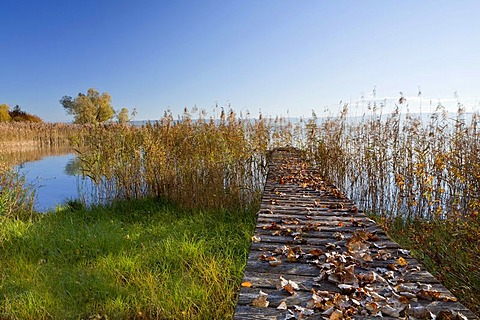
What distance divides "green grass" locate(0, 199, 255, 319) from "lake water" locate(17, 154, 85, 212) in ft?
5.54

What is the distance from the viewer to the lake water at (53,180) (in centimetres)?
695

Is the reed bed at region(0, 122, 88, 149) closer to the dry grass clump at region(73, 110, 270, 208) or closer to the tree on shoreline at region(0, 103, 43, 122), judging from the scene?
the dry grass clump at region(73, 110, 270, 208)

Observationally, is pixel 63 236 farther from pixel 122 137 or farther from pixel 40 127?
pixel 40 127

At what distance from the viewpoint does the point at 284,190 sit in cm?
392

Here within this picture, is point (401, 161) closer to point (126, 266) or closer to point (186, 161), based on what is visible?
point (186, 161)

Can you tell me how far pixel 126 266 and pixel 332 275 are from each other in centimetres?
235

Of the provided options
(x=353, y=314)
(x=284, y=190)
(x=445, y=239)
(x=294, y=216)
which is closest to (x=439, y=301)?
(x=353, y=314)

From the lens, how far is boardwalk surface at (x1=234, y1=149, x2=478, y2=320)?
141cm

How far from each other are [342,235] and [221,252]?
189cm

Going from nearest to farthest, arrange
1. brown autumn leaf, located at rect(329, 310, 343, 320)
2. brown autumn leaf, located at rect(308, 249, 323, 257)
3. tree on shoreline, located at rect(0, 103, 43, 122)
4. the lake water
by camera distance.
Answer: brown autumn leaf, located at rect(329, 310, 343, 320) < brown autumn leaf, located at rect(308, 249, 323, 257) < the lake water < tree on shoreline, located at rect(0, 103, 43, 122)

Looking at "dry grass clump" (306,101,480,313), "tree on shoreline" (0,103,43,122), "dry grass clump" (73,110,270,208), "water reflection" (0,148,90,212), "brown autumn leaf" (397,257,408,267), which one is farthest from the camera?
"tree on shoreline" (0,103,43,122)

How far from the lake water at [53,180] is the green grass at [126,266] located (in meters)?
1.69

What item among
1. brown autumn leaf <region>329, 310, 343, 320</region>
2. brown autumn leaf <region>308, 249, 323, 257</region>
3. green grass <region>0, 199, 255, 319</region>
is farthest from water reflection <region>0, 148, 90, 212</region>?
brown autumn leaf <region>329, 310, 343, 320</region>

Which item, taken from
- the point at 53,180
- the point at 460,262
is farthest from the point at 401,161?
the point at 53,180
